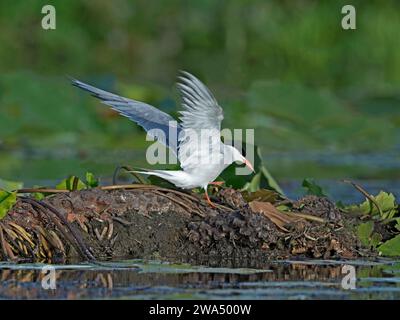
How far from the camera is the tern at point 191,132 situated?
7254 millimetres

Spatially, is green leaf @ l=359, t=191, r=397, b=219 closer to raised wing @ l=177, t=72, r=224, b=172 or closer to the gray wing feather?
raised wing @ l=177, t=72, r=224, b=172

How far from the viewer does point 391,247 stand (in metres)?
7.80

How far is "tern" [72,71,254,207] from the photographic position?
286 inches

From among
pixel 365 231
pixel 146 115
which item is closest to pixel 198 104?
pixel 146 115

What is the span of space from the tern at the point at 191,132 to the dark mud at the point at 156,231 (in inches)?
8.2

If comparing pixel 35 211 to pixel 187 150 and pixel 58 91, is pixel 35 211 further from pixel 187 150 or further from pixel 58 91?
pixel 58 91

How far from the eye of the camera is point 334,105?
47.5 ft

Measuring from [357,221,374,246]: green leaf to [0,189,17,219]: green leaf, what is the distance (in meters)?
2.26

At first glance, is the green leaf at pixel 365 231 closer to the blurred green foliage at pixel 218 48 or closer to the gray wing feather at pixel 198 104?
the gray wing feather at pixel 198 104

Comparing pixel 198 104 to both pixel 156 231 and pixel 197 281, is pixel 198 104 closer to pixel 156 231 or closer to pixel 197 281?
pixel 156 231

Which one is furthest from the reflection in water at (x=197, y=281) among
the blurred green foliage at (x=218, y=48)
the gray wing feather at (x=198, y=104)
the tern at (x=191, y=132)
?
the blurred green foliage at (x=218, y=48)

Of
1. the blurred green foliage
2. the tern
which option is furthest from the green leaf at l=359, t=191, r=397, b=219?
the blurred green foliage
